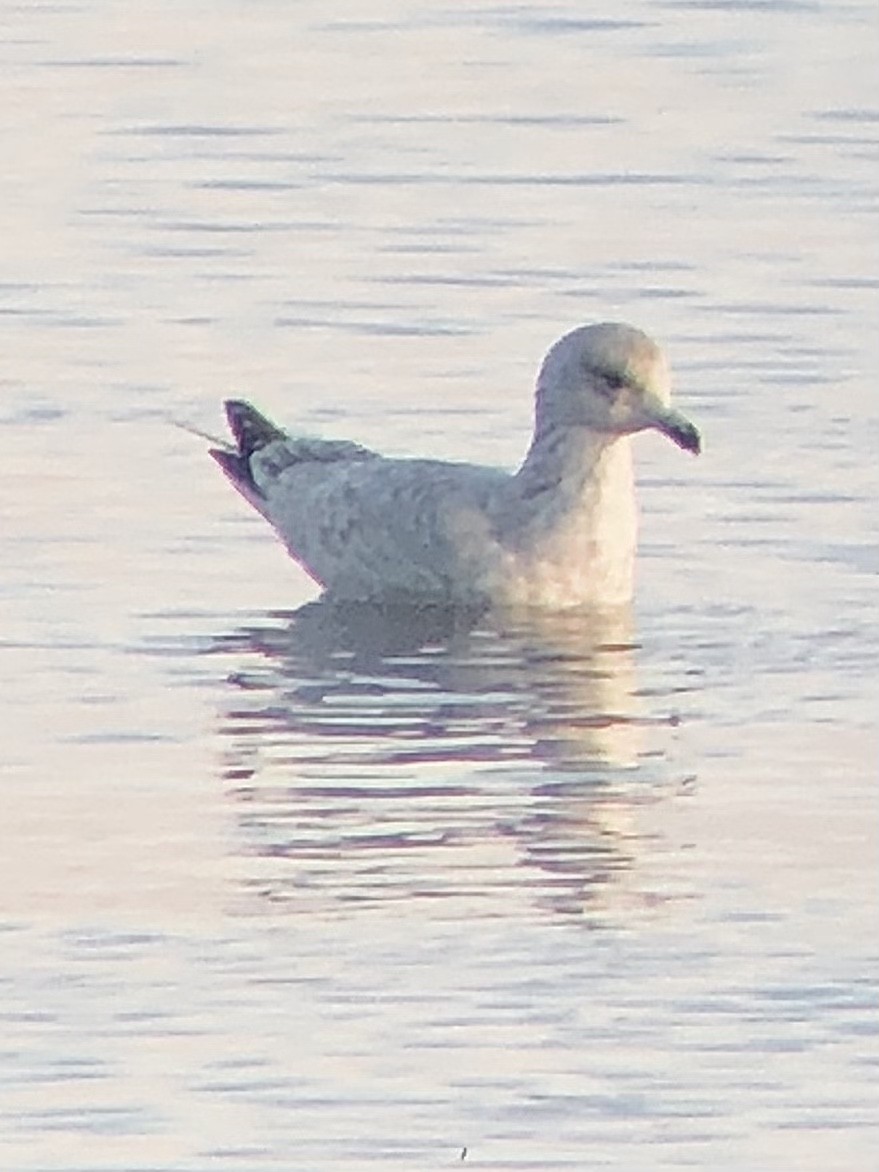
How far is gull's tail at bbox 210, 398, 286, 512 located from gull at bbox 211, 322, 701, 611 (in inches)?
2.7

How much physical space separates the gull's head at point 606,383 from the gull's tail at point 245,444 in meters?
0.70

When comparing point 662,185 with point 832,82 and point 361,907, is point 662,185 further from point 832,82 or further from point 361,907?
point 361,907

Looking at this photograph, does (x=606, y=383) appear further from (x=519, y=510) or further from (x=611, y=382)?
(x=519, y=510)

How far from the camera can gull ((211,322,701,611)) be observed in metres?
13.2

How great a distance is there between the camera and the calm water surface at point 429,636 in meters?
8.83

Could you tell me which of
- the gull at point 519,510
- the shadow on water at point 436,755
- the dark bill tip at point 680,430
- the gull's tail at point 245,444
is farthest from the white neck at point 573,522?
the gull's tail at point 245,444

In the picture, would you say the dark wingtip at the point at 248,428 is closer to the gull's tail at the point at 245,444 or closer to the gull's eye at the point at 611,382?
the gull's tail at the point at 245,444

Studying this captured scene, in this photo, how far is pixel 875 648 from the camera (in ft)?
39.8

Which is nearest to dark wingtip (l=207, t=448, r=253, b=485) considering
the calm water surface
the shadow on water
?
the calm water surface

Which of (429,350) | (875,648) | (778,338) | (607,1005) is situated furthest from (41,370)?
(607,1005)

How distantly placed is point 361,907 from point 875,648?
2620mm

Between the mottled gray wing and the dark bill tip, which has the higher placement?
the dark bill tip

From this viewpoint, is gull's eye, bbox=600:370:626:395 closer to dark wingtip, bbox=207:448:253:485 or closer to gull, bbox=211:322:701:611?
gull, bbox=211:322:701:611

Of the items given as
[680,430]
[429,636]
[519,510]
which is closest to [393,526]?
[519,510]
